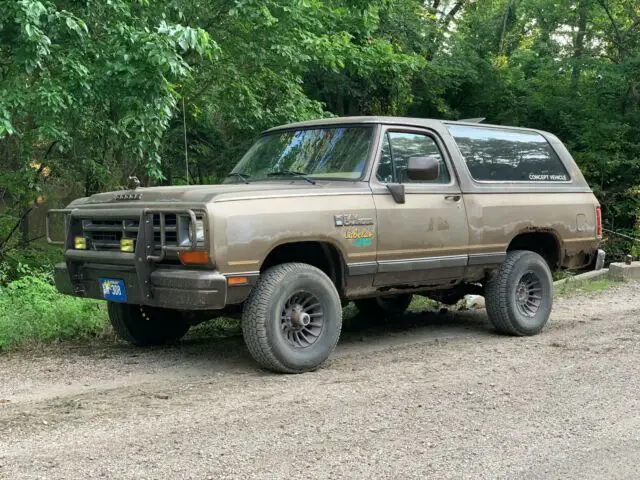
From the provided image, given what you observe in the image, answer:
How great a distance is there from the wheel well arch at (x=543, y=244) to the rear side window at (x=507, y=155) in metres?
0.60

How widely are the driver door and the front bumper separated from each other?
5.34 ft

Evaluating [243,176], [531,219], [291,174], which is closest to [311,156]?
[291,174]

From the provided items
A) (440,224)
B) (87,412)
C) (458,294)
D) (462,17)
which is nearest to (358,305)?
(458,294)

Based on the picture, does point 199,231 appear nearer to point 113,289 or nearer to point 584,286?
point 113,289

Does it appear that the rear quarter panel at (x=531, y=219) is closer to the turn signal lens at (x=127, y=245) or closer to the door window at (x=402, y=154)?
the door window at (x=402, y=154)

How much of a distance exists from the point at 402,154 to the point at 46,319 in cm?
389

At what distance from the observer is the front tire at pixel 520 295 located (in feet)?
24.0

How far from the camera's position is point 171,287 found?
5.33 meters

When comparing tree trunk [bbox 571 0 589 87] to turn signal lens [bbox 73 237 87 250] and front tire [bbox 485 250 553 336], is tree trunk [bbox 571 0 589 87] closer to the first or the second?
front tire [bbox 485 250 553 336]

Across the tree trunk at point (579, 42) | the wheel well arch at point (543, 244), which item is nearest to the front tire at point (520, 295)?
the wheel well arch at point (543, 244)

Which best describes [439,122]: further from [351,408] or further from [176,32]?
[351,408]

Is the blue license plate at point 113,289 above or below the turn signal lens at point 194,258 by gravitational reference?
below

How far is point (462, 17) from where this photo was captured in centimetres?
2319

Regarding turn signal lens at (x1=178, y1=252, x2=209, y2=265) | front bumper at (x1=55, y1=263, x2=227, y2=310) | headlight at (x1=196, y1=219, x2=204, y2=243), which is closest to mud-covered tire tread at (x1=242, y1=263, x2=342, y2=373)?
front bumper at (x1=55, y1=263, x2=227, y2=310)
